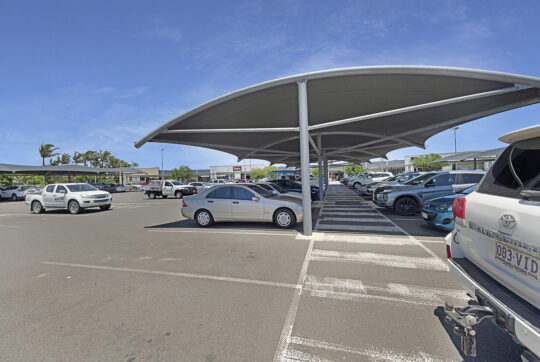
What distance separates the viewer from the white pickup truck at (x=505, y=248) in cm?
171

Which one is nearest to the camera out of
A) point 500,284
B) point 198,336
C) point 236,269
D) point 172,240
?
point 500,284

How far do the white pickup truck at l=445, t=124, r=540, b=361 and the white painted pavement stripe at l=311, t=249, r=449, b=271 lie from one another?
7.23 feet

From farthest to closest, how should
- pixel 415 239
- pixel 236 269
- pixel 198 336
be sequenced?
pixel 415 239 → pixel 236 269 → pixel 198 336

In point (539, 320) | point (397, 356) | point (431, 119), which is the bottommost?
point (397, 356)

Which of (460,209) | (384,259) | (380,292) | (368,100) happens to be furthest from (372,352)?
(368,100)

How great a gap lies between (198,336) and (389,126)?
13.1 m

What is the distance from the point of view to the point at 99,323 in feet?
9.86

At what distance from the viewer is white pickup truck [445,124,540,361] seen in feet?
5.59

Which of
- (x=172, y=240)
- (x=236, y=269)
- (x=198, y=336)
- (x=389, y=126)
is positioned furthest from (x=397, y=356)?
(x=389, y=126)

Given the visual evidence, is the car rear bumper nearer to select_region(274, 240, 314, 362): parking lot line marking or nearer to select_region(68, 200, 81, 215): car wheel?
select_region(274, 240, 314, 362): parking lot line marking

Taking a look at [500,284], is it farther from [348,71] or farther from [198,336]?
[348,71]

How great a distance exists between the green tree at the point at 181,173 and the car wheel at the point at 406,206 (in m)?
63.1

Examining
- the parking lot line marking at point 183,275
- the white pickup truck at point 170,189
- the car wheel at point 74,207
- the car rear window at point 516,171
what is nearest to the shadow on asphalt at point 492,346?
the car rear window at point 516,171

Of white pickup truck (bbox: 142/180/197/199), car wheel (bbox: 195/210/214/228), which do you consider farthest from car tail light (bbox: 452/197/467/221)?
white pickup truck (bbox: 142/180/197/199)
